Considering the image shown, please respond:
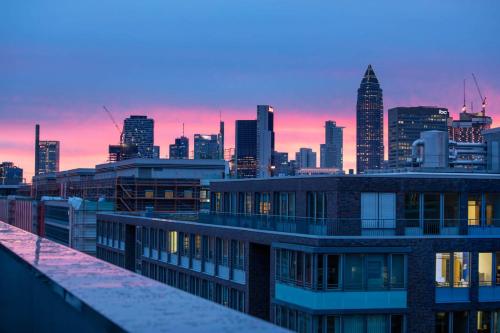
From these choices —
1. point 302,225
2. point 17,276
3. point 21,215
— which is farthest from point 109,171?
point 17,276

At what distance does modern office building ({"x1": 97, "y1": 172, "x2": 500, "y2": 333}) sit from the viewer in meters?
39.1

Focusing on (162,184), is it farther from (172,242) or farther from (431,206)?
(431,206)

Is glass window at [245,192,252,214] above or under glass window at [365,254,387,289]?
above

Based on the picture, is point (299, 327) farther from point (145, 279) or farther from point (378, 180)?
point (145, 279)

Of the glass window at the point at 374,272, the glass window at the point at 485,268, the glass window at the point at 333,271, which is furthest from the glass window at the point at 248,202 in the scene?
the glass window at the point at 485,268

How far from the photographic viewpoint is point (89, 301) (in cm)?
455

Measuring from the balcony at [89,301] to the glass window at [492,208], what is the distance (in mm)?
39264

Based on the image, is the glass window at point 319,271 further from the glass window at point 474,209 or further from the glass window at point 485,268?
the glass window at point 474,209

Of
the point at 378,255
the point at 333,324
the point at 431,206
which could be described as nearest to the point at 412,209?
the point at 431,206

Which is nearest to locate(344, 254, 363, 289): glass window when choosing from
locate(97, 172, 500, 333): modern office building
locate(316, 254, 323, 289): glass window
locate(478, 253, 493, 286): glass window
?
locate(97, 172, 500, 333): modern office building

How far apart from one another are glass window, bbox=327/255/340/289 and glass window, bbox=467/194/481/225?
964 cm

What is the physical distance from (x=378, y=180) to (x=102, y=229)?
55429 millimetres

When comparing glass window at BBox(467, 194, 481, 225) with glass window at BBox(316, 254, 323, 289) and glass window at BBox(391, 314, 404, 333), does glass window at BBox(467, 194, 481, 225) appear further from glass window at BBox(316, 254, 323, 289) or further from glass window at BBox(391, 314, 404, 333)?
glass window at BBox(316, 254, 323, 289)

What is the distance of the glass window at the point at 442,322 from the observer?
40688mm
